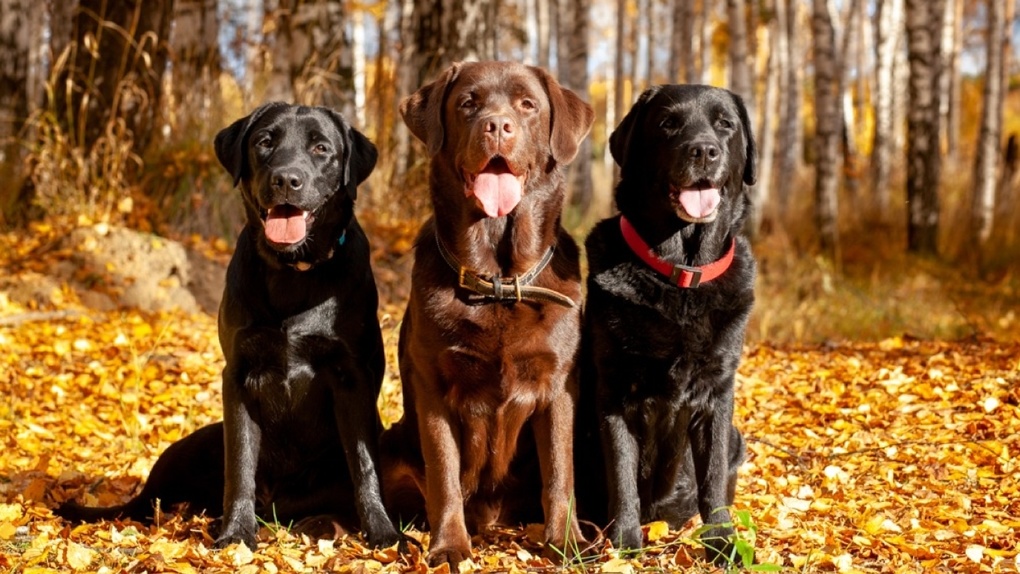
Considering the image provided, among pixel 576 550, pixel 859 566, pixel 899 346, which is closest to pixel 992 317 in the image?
pixel 899 346

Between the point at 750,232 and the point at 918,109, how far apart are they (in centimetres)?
215

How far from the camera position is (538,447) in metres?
3.50

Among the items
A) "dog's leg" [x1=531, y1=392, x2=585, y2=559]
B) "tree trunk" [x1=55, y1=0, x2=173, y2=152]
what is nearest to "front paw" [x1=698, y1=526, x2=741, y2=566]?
"dog's leg" [x1=531, y1=392, x2=585, y2=559]

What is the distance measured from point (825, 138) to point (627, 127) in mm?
8919

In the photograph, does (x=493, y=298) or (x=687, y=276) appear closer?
(x=493, y=298)

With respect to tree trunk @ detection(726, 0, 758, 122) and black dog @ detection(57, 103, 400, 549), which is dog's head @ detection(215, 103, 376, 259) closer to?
black dog @ detection(57, 103, 400, 549)

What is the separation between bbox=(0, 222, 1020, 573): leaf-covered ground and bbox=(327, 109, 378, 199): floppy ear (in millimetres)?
1271

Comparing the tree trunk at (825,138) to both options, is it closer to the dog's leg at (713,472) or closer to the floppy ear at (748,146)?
the floppy ear at (748,146)

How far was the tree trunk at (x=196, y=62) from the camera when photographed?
791cm

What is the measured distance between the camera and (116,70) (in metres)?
7.96

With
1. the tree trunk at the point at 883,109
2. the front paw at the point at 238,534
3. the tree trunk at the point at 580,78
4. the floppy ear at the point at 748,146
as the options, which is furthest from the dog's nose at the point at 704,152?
the tree trunk at the point at 580,78

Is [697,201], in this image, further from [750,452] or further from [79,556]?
[79,556]

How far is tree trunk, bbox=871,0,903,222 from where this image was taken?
512 inches

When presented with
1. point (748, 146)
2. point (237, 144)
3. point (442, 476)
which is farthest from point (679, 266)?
point (237, 144)
